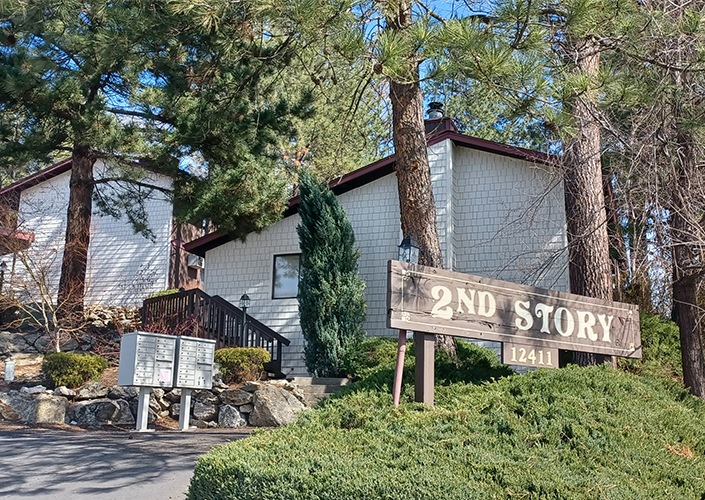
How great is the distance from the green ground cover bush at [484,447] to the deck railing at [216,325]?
26.1ft

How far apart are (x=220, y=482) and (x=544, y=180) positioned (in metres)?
9.67

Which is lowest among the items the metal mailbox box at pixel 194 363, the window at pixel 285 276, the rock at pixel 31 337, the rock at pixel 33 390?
the rock at pixel 33 390

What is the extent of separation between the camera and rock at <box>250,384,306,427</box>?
38.3 ft

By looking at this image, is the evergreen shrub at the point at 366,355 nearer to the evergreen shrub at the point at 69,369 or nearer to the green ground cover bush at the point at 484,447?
the evergreen shrub at the point at 69,369

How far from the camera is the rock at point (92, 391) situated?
1244 centimetres

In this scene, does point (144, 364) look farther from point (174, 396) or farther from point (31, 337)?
point (31, 337)

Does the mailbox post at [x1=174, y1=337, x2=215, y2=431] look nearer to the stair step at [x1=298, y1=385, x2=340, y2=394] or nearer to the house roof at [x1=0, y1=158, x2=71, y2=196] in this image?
the stair step at [x1=298, y1=385, x2=340, y2=394]

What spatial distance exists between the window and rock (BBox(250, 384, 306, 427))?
13.7ft

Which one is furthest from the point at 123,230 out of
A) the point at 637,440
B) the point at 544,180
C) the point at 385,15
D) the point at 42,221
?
the point at 637,440

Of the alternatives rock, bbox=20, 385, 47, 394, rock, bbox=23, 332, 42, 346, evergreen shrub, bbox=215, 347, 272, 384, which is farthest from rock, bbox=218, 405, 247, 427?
rock, bbox=23, 332, 42, 346

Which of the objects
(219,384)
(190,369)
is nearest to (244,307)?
(219,384)

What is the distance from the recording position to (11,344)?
17.0m

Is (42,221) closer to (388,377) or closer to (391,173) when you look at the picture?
(391,173)

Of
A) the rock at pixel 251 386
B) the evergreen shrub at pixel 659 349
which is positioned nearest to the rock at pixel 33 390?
the rock at pixel 251 386
